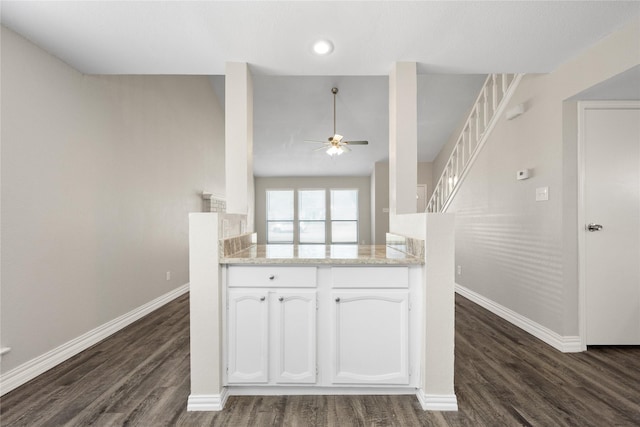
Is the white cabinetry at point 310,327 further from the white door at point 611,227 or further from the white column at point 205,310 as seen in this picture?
the white door at point 611,227

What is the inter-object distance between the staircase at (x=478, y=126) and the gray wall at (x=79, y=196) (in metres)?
3.99

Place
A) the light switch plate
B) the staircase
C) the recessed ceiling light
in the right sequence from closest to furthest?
the recessed ceiling light, the light switch plate, the staircase

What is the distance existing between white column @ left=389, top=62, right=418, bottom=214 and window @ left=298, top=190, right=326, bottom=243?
671 centimetres

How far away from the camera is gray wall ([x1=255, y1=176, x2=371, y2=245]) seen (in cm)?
928

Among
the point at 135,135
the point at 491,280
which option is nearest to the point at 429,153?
the point at 491,280

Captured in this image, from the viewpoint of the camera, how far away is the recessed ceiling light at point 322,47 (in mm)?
2369

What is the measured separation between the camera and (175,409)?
1.92m

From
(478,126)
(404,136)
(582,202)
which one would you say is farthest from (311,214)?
(582,202)

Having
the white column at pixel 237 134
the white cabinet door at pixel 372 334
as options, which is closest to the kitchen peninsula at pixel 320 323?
the white cabinet door at pixel 372 334

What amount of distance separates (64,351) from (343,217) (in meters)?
7.44

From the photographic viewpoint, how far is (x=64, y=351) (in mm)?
2553

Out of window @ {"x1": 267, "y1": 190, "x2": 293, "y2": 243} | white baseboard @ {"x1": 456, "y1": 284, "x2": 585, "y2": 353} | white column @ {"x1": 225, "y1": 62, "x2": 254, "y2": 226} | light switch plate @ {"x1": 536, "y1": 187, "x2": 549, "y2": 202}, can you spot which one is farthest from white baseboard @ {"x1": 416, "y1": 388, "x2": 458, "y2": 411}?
window @ {"x1": 267, "y1": 190, "x2": 293, "y2": 243}

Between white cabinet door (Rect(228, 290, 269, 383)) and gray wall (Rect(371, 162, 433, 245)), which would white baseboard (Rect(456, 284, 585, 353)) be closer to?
white cabinet door (Rect(228, 290, 269, 383))

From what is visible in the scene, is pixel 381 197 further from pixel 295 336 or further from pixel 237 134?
pixel 295 336
